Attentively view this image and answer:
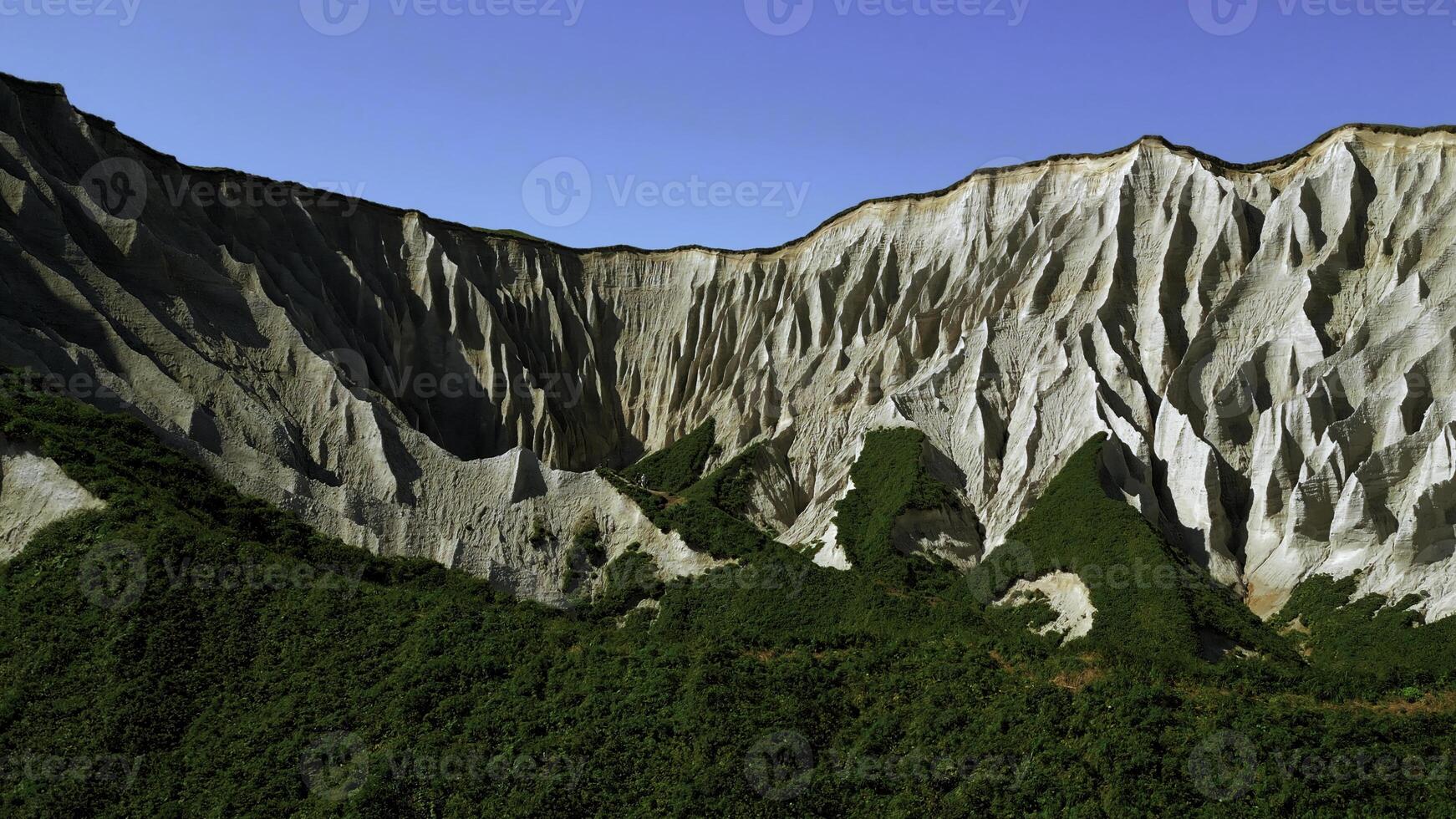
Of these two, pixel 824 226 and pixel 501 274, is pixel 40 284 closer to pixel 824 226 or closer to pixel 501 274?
pixel 501 274

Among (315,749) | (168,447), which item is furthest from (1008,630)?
(168,447)

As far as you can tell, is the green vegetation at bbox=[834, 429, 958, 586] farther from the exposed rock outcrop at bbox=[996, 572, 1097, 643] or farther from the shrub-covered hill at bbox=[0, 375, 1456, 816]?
the shrub-covered hill at bbox=[0, 375, 1456, 816]

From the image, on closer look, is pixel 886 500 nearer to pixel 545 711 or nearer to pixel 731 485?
pixel 731 485

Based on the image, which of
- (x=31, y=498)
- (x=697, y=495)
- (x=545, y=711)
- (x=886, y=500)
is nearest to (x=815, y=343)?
(x=697, y=495)

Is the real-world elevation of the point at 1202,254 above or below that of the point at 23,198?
above

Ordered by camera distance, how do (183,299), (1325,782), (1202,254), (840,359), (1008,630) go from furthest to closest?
(840,359), (1202,254), (183,299), (1008,630), (1325,782)

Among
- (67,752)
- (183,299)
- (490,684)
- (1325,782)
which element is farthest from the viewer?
(183,299)

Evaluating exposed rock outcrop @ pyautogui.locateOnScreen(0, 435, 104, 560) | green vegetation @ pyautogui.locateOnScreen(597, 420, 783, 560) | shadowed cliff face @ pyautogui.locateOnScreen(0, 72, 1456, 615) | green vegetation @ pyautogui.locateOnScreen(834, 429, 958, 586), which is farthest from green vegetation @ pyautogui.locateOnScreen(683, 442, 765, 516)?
exposed rock outcrop @ pyautogui.locateOnScreen(0, 435, 104, 560)
